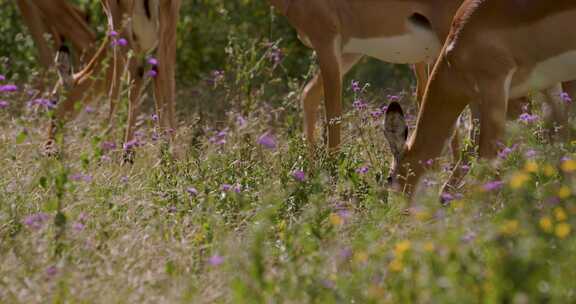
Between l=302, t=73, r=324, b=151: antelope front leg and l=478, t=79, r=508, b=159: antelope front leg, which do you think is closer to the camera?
l=478, t=79, r=508, b=159: antelope front leg

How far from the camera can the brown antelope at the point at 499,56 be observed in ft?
16.9

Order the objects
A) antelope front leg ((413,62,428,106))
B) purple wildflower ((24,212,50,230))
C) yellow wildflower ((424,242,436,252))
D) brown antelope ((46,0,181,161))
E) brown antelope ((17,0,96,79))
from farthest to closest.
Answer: brown antelope ((17,0,96,79))
antelope front leg ((413,62,428,106))
brown antelope ((46,0,181,161))
purple wildflower ((24,212,50,230))
yellow wildflower ((424,242,436,252))

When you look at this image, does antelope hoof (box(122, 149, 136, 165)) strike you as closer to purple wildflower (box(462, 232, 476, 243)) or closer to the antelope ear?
the antelope ear

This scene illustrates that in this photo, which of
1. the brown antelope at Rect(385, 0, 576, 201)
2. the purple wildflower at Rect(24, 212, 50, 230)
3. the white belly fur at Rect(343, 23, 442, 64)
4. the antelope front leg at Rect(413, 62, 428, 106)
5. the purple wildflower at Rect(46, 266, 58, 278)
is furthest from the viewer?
the antelope front leg at Rect(413, 62, 428, 106)

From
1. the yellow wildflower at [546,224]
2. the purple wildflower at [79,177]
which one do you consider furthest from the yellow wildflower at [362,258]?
the purple wildflower at [79,177]

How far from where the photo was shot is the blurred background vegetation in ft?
33.7

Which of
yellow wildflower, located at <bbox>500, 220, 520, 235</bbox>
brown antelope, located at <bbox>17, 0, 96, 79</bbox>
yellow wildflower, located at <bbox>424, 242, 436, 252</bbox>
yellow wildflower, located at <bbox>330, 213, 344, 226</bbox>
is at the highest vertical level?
brown antelope, located at <bbox>17, 0, 96, 79</bbox>

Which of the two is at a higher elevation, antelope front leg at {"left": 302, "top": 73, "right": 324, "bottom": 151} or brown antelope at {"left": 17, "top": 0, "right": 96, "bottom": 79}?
brown antelope at {"left": 17, "top": 0, "right": 96, "bottom": 79}

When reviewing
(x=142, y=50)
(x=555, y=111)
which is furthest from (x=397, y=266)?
(x=142, y=50)

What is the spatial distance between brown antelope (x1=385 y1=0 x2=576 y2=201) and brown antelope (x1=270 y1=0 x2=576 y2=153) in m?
1.14

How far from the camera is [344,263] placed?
4223mm

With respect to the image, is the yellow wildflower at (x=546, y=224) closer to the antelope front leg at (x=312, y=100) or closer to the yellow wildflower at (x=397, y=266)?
the yellow wildflower at (x=397, y=266)

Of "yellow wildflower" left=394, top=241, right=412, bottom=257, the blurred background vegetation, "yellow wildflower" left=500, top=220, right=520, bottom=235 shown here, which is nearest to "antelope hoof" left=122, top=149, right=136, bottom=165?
"yellow wildflower" left=394, top=241, right=412, bottom=257

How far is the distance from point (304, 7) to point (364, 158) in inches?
36.5
